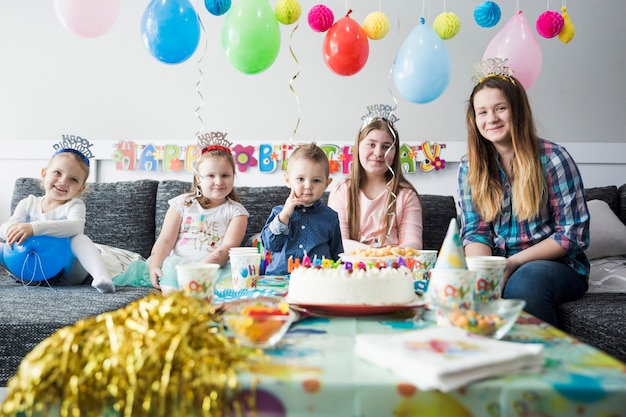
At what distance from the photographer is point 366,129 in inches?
100

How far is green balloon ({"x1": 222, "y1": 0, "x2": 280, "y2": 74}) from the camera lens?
2223mm

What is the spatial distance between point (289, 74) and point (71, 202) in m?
1.41

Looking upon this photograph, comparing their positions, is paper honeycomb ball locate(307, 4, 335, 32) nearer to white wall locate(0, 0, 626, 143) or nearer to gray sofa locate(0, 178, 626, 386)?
white wall locate(0, 0, 626, 143)

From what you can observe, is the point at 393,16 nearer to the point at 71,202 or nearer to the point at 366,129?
the point at 366,129

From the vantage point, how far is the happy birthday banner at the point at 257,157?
10.2 feet

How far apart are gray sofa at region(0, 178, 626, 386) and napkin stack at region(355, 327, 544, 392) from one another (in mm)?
978

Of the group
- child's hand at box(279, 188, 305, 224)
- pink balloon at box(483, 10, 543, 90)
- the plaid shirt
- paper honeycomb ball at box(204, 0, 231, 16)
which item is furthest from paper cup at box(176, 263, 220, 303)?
pink balloon at box(483, 10, 543, 90)

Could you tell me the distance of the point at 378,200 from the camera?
2.57m

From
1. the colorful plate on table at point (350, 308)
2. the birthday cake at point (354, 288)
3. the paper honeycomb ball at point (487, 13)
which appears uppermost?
the paper honeycomb ball at point (487, 13)

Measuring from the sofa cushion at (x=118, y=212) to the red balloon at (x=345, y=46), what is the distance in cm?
109

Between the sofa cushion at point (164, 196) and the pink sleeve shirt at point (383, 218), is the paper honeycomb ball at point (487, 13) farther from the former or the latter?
the sofa cushion at point (164, 196)

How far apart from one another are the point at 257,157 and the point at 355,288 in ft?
7.17

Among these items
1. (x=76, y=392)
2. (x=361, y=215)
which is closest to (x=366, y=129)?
(x=361, y=215)

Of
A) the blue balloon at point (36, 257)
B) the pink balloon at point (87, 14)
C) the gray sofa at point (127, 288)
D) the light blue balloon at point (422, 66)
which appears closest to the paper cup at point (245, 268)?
the gray sofa at point (127, 288)
